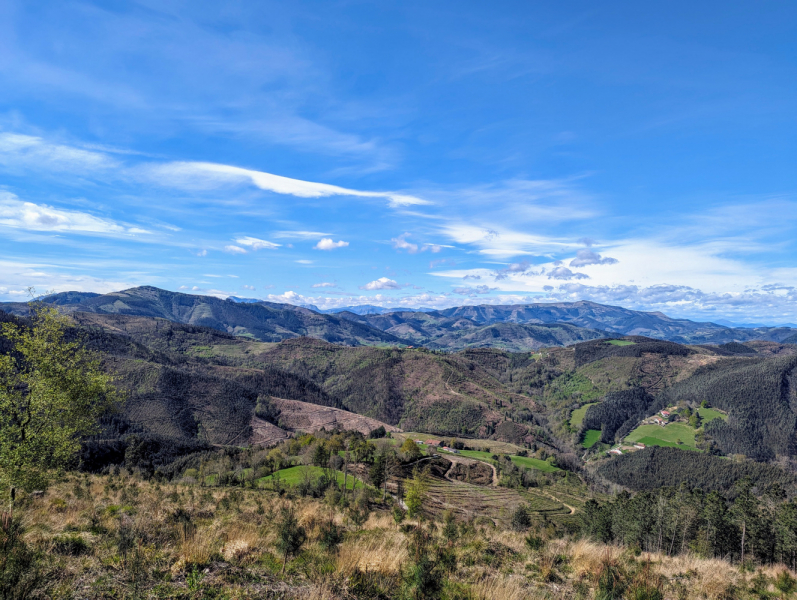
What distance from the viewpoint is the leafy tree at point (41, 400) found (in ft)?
51.6

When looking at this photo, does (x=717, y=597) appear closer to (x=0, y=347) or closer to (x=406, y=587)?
(x=406, y=587)

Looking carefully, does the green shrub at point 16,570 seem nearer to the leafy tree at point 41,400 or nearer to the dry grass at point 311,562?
the dry grass at point 311,562

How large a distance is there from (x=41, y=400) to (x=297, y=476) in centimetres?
7168

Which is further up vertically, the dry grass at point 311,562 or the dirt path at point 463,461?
the dry grass at point 311,562

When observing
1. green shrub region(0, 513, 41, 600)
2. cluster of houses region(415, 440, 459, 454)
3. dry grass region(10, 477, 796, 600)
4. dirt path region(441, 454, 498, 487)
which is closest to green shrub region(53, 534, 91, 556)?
dry grass region(10, 477, 796, 600)

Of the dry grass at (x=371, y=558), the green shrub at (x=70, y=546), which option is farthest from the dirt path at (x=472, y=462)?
the green shrub at (x=70, y=546)

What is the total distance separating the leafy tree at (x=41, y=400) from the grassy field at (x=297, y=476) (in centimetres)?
5971

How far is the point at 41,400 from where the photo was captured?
16.6m

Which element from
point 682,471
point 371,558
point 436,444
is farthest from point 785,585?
point 682,471

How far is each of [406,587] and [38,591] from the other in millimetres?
7066

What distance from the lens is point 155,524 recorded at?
41.0ft

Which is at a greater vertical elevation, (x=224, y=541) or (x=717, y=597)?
(x=224, y=541)

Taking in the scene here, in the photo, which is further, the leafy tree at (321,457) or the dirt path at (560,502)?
the dirt path at (560,502)

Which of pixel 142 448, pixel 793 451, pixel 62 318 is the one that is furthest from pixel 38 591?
pixel 793 451
